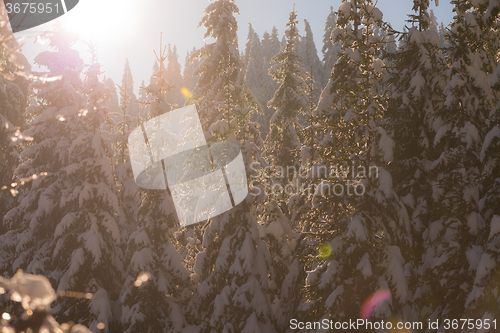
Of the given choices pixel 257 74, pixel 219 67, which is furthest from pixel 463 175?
pixel 257 74

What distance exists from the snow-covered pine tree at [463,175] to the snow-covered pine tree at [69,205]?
1329 centimetres

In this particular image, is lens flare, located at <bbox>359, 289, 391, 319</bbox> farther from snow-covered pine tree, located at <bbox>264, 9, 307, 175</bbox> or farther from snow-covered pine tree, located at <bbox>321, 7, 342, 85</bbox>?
snow-covered pine tree, located at <bbox>321, 7, 342, 85</bbox>

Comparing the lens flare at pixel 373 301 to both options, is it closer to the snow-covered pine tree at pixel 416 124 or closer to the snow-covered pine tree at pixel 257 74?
the snow-covered pine tree at pixel 416 124

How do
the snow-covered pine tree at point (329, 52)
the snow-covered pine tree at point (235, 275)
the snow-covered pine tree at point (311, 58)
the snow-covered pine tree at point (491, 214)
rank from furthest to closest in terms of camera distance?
the snow-covered pine tree at point (311, 58) → the snow-covered pine tree at point (329, 52) → the snow-covered pine tree at point (235, 275) → the snow-covered pine tree at point (491, 214)

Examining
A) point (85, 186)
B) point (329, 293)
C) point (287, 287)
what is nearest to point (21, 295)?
point (329, 293)

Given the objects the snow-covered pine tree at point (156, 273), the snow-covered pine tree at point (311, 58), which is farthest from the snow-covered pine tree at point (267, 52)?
the snow-covered pine tree at point (156, 273)

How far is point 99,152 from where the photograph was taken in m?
17.4

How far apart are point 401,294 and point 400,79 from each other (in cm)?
960

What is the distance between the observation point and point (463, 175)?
12.1 m

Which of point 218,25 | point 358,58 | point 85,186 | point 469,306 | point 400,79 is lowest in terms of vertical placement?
point 469,306

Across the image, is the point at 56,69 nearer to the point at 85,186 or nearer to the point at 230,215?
the point at 85,186

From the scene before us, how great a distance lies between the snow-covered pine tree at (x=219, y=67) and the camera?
1716 centimetres

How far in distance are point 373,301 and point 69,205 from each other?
46.5 feet

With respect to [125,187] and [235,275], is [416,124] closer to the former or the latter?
[235,275]
